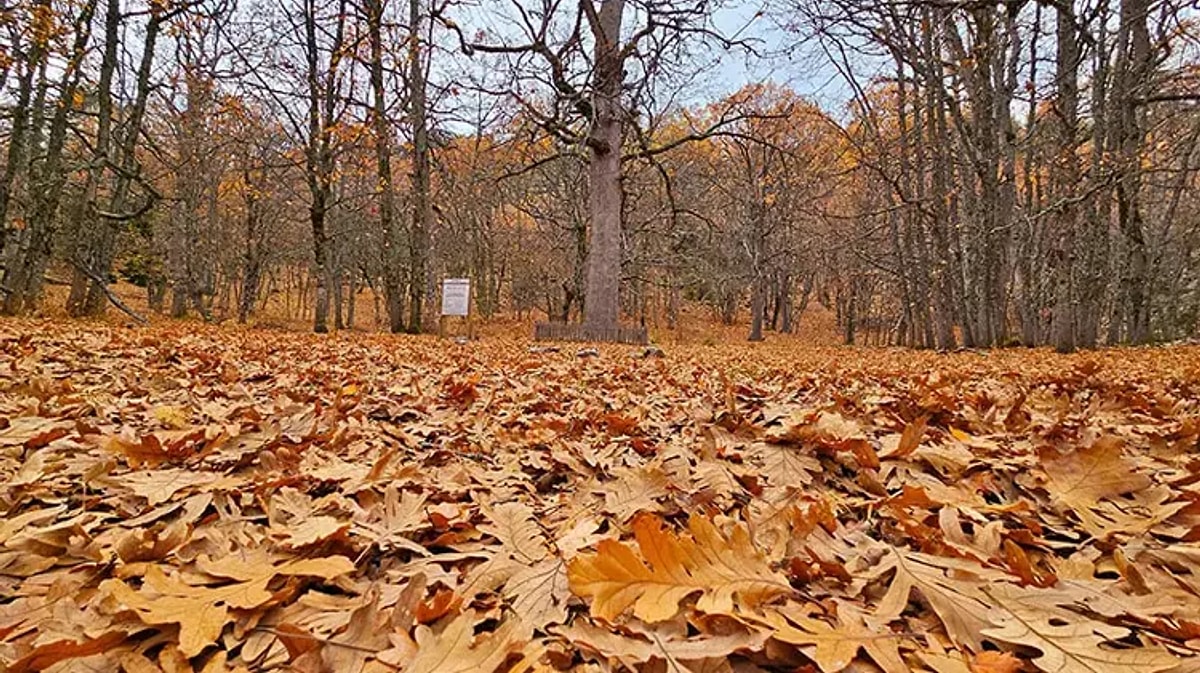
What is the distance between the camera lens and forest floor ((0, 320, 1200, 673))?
0.75 metres

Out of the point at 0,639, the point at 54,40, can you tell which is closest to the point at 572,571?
the point at 0,639

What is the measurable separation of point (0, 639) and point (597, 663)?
0.78 m

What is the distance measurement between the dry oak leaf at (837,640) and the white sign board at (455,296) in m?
10.7

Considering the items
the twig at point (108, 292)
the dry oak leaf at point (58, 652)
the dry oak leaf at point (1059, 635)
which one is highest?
the twig at point (108, 292)

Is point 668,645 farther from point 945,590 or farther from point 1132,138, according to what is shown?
point 1132,138

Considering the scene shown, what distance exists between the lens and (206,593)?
0.88m

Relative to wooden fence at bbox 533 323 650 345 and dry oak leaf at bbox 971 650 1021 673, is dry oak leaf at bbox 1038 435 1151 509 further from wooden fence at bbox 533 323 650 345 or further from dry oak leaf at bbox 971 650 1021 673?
wooden fence at bbox 533 323 650 345

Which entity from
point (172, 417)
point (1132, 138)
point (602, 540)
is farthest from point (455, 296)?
point (1132, 138)

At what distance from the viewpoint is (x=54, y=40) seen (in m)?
7.63

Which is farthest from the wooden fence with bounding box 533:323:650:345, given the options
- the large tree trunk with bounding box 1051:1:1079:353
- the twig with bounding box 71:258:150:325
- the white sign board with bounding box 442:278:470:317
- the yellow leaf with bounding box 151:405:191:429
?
the yellow leaf with bounding box 151:405:191:429

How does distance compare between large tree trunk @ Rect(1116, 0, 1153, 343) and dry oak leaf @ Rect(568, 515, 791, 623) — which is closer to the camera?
dry oak leaf @ Rect(568, 515, 791, 623)

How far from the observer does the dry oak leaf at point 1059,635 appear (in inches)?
26.9

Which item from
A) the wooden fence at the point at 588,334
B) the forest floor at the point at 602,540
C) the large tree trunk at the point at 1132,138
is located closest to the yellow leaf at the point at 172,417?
the forest floor at the point at 602,540

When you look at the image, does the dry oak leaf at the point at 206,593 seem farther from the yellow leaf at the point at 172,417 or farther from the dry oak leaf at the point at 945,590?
the yellow leaf at the point at 172,417
